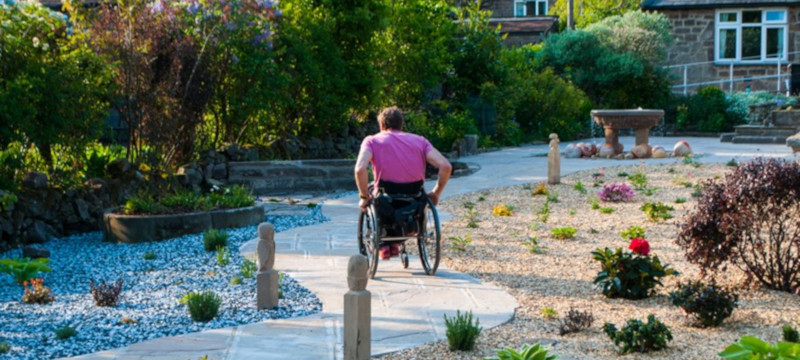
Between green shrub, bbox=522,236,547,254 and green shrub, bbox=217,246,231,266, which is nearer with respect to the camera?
green shrub, bbox=217,246,231,266

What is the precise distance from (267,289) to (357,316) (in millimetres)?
1823

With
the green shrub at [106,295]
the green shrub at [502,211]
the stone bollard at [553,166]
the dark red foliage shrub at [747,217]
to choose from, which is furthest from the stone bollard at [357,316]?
the stone bollard at [553,166]

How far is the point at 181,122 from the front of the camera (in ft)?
42.7

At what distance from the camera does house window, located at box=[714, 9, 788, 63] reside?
99.3ft

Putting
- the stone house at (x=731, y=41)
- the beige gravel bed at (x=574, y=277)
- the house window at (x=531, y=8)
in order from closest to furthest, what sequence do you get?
the beige gravel bed at (x=574, y=277) < the stone house at (x=731, y=41) < the house window at (x=531, y=8)

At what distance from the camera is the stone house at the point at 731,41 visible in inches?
1182

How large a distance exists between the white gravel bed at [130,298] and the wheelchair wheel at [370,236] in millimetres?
648

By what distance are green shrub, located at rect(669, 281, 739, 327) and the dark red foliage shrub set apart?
0.91 metres

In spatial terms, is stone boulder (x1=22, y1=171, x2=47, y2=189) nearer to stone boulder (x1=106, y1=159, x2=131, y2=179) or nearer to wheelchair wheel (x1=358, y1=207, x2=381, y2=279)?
stone boulder (x1=106, y1=159, x2=131, y2=179)

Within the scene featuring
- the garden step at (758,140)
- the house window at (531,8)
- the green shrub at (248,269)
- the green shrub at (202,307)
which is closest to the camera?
the green shrub at (202,307)

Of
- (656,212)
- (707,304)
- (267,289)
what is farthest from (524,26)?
(707,304)

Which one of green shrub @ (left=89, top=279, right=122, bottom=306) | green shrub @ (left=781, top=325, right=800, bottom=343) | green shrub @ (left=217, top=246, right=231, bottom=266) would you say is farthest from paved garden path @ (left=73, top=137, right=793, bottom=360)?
green shrub @ (left=781, top=325, right=800, bottom=343)

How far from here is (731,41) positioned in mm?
30688

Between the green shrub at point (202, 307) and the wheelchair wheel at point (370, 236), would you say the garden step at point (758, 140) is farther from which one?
the green shrub at point (202, 307)
